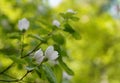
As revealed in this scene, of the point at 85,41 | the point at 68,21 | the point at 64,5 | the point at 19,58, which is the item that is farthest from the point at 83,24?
the point at 19,58

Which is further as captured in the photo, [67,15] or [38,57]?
[67,15]

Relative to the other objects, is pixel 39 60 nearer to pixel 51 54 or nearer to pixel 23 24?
pixel 51 54

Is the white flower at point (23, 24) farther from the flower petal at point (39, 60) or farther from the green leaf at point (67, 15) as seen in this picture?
the flower petal at point (39, 60)

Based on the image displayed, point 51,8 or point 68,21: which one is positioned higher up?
point 51,8

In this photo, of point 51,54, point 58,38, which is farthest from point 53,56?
point 58,38

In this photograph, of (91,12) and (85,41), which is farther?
(91,12)

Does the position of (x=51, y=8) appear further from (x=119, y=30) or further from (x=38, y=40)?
(x=38, y=40)

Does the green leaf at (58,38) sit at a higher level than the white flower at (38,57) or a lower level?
higher

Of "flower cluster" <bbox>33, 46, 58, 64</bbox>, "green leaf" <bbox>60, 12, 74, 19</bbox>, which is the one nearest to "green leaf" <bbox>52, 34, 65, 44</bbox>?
"green leaf" <bbox>60, 12, 74, 19</bbox>

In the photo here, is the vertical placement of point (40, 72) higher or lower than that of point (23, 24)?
lower

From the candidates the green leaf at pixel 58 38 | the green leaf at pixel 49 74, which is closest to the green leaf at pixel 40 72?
the green leaf at pixel 49 74

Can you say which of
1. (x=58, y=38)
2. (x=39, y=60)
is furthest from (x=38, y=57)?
(x=58, y=38)
